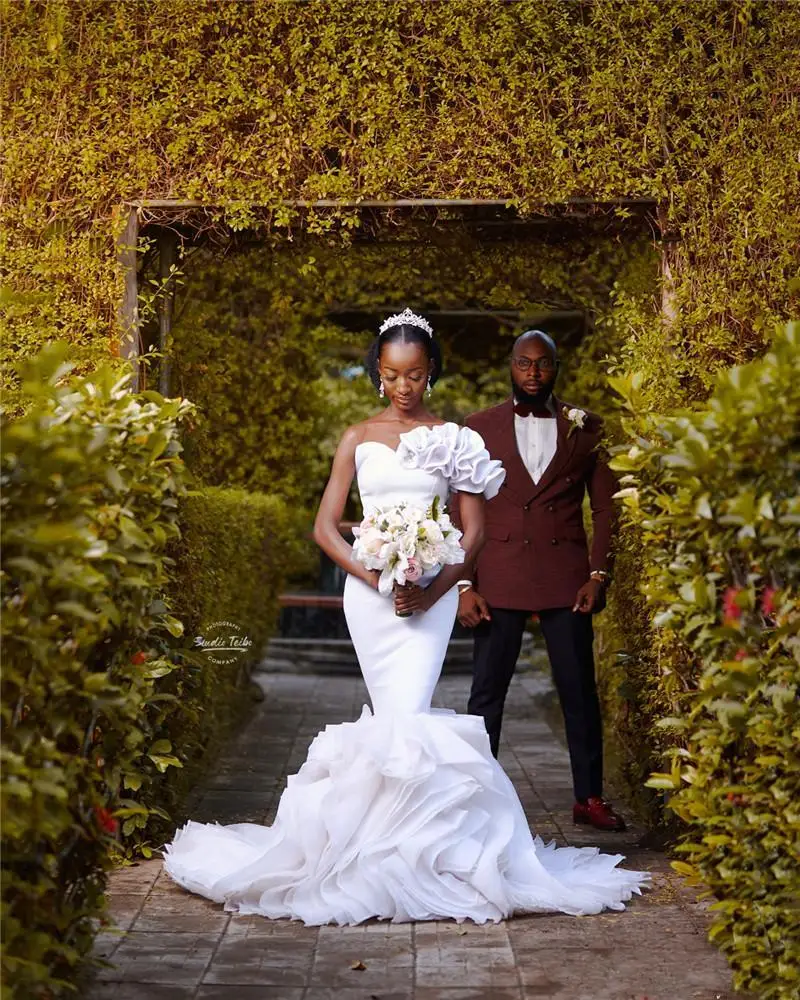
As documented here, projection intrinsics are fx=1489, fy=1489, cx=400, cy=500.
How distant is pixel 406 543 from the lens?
5793mm

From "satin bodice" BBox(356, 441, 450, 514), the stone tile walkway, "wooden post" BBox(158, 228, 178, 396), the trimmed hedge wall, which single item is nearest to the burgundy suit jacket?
the trimmed hedge wall

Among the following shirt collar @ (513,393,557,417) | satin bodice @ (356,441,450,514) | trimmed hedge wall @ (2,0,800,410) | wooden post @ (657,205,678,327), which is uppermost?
trimmed hedge wall @ (2,0,800,410)

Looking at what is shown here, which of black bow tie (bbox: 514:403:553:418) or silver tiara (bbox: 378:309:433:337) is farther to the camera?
black bow tie (bbox: 514:403:553:418)

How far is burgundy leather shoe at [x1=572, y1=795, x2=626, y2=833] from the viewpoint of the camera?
23.4 ft

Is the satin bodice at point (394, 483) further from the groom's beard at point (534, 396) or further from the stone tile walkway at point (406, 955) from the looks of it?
the stone tile walkway at point (406, 955)

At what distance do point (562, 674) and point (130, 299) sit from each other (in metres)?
2.66

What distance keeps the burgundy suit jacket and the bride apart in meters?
0.83

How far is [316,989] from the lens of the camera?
183 inches

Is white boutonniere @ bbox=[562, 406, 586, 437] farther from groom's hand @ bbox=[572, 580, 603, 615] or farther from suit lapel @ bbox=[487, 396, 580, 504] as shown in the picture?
groom's hand @ bbox=[572, 580, 603, 615]

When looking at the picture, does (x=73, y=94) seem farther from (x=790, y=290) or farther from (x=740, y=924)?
(x=740, y=924)

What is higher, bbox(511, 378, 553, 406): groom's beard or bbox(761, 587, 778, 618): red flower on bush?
bbox(511, 378, 553, 406): groom's beard

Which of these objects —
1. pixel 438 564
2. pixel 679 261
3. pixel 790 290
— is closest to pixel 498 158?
pixel 679 261

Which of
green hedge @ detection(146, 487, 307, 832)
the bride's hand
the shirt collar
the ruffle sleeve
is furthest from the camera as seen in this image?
the shirt collar

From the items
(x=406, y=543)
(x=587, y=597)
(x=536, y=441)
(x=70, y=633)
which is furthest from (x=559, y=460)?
(x=70, y=633)
